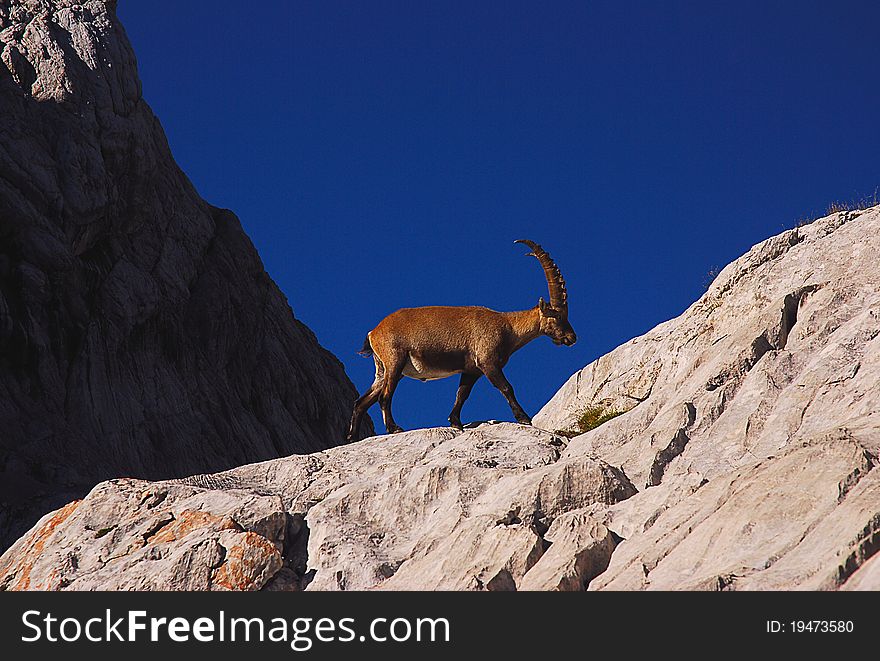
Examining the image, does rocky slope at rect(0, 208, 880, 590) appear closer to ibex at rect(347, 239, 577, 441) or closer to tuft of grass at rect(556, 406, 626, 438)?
tuft of grass at rect(556, 406, 626, 438)

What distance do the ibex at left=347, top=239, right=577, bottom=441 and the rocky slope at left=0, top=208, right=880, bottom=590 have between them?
158 cm

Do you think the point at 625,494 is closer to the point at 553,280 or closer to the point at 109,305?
the point at 553,280

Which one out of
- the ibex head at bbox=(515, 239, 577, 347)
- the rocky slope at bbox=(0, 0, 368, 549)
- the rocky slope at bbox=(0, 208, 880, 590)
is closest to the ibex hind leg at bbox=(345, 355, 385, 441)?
the rocky slope at bbox=(0, 208, 880, 590)

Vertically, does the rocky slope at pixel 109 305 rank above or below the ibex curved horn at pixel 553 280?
above

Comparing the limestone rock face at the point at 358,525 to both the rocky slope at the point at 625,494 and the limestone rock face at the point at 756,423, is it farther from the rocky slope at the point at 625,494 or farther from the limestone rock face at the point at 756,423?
the limestone rock face at the point at 756,423

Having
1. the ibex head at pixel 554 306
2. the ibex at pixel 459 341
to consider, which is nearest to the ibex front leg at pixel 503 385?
the ibex at pixel 459 341

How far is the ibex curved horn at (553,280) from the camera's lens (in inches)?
779

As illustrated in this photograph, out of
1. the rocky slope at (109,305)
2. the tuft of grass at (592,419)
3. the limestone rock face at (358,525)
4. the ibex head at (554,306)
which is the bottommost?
the limestone rock face at (358,525)

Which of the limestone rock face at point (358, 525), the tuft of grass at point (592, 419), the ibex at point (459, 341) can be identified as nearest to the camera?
the limestone rock face at point (358, 525)

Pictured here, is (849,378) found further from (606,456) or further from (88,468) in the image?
(88,468)

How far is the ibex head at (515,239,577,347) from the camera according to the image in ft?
65.0

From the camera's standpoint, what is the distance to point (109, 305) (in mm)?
37562

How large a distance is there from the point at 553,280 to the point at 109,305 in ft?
72.6

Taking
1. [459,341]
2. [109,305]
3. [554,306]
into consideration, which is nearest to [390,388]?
[459,341]
